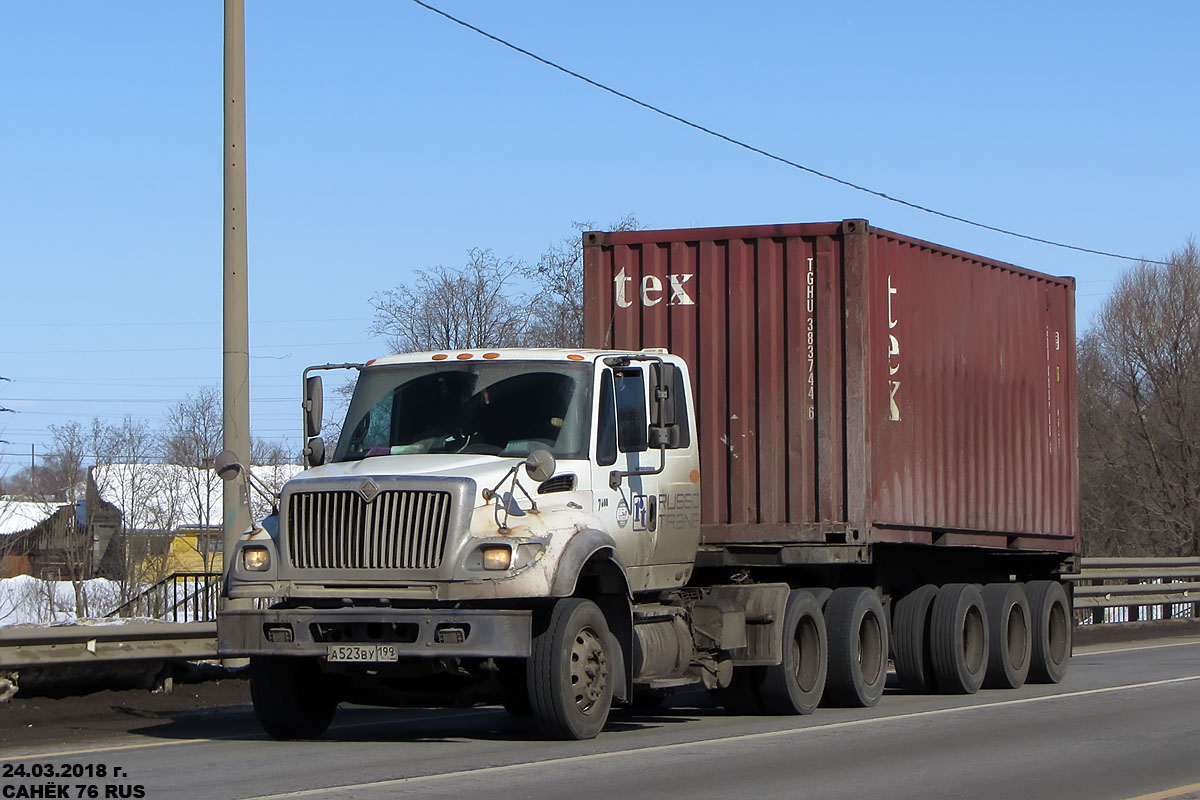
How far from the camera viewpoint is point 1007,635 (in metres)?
17.0

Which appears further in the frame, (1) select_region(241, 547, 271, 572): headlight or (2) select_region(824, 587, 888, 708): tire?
(2) select_region(824, 587, 888, 708): tire

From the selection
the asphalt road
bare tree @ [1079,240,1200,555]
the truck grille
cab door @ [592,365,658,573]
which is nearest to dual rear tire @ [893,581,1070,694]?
the asphalt road

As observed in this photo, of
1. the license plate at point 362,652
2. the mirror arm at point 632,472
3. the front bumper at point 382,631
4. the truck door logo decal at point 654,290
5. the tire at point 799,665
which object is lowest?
the tire at point 799,665

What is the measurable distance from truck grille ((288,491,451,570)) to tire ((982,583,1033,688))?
8.02m

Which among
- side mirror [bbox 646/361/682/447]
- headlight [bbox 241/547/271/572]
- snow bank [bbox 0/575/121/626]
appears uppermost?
side mirror [bbox 646/361/682/447]

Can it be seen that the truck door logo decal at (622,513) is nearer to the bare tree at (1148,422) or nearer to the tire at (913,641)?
the tire at (913,641)

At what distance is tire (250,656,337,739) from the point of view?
11461 millimetres

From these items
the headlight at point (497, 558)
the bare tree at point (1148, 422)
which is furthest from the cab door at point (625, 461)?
the bare tree at point (1148, 422)

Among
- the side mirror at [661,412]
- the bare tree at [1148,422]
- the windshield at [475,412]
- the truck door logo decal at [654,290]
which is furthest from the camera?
the bare tree at [1148,422]

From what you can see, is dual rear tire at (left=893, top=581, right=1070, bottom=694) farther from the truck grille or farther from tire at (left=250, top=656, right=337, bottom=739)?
the truck grille

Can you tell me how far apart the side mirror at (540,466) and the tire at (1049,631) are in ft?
28.2

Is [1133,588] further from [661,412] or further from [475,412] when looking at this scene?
[475,412]

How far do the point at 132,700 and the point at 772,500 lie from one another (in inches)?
223

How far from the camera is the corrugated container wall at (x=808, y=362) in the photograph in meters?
14.1
